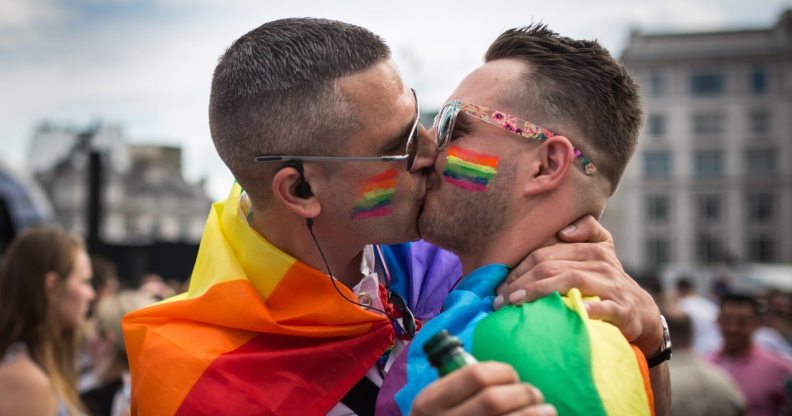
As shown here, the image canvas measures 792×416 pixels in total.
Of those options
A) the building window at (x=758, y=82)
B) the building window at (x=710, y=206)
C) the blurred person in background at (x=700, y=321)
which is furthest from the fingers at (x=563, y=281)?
the building window at (x=758, y=82)

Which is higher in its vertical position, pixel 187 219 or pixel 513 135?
pixel 513 135

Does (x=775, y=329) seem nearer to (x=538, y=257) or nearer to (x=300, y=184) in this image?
(x=538, y=257)

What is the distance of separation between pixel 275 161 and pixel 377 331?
2.12 feet

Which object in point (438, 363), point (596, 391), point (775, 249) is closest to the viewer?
point (438, 363)

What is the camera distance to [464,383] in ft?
4.78

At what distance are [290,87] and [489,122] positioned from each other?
0.65m

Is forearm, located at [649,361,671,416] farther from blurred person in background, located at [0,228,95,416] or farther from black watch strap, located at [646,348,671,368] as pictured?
blurred person in background, located at [0,228,95,416]

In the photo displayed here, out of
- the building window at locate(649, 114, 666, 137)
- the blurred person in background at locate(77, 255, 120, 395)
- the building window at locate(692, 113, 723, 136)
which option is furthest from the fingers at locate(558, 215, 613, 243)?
the building window at locate(692, 113, 723, 136)

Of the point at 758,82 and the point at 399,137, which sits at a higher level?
the point at 399,137

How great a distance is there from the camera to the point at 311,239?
8.18 feet

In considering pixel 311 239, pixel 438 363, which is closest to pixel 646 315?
pixel 438 363

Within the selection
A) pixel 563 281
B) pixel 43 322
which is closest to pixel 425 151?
pixel 563 281

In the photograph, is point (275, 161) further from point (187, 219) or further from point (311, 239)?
point (187, 219)

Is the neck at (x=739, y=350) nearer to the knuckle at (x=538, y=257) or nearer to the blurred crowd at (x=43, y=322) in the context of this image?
the blurred crowd at (x=43, y=322)
